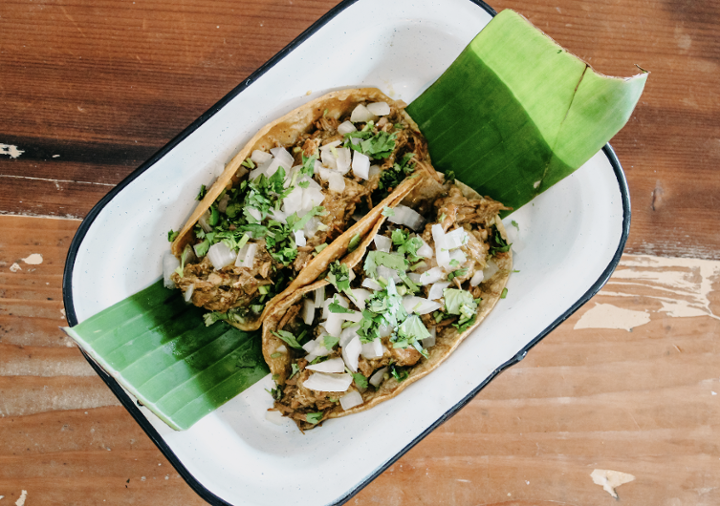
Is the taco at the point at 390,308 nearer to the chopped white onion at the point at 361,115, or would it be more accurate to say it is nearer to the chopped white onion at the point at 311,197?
the chopped white onion at the point at 311,197

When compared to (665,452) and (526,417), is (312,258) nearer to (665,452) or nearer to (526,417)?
(526,417)

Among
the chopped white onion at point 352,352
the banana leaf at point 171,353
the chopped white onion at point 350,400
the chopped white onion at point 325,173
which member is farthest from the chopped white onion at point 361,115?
the chopped white onion at point 350,400

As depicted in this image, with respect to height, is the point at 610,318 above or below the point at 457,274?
below

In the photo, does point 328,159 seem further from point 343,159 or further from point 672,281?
point 672,281

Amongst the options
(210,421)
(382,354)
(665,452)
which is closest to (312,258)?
(382,354)

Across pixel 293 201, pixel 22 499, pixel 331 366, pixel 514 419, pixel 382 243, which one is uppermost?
pixel 293 201

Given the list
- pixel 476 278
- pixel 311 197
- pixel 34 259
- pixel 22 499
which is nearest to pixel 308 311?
pixel 311 197
